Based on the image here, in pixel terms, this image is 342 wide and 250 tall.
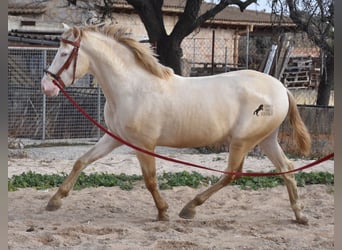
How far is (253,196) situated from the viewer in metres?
6.70

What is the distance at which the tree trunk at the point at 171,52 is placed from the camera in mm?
13602

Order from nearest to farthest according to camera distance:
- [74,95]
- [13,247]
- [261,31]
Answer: [13,247] → [74,95] → [261,31]

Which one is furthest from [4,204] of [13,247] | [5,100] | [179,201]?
[179,201]

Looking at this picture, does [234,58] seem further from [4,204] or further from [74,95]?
[4,204]

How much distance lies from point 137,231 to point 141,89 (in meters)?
1.17

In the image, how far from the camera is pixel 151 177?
17.0ft

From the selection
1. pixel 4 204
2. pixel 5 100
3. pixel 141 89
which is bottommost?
pixel 141 89

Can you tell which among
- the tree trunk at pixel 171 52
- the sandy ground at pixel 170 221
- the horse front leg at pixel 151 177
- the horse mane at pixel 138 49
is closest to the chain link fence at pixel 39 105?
the tree trunk at pixel 171 52

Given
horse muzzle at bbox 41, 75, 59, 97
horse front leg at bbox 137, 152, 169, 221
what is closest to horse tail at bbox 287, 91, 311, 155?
horse front leg at bbox 137, 152, 169, 221

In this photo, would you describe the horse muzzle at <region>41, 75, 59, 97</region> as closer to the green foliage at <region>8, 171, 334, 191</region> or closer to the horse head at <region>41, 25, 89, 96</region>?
the horse head at <region>41, 25, 89, 96</region>

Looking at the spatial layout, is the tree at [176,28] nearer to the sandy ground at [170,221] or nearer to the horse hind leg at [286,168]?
the sandy ground at [170,221]

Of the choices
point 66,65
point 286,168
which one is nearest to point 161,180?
point 286,168

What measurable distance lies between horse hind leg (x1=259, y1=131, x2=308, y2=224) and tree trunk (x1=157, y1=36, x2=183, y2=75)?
8104mm

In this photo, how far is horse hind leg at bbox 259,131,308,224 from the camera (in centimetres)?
543
